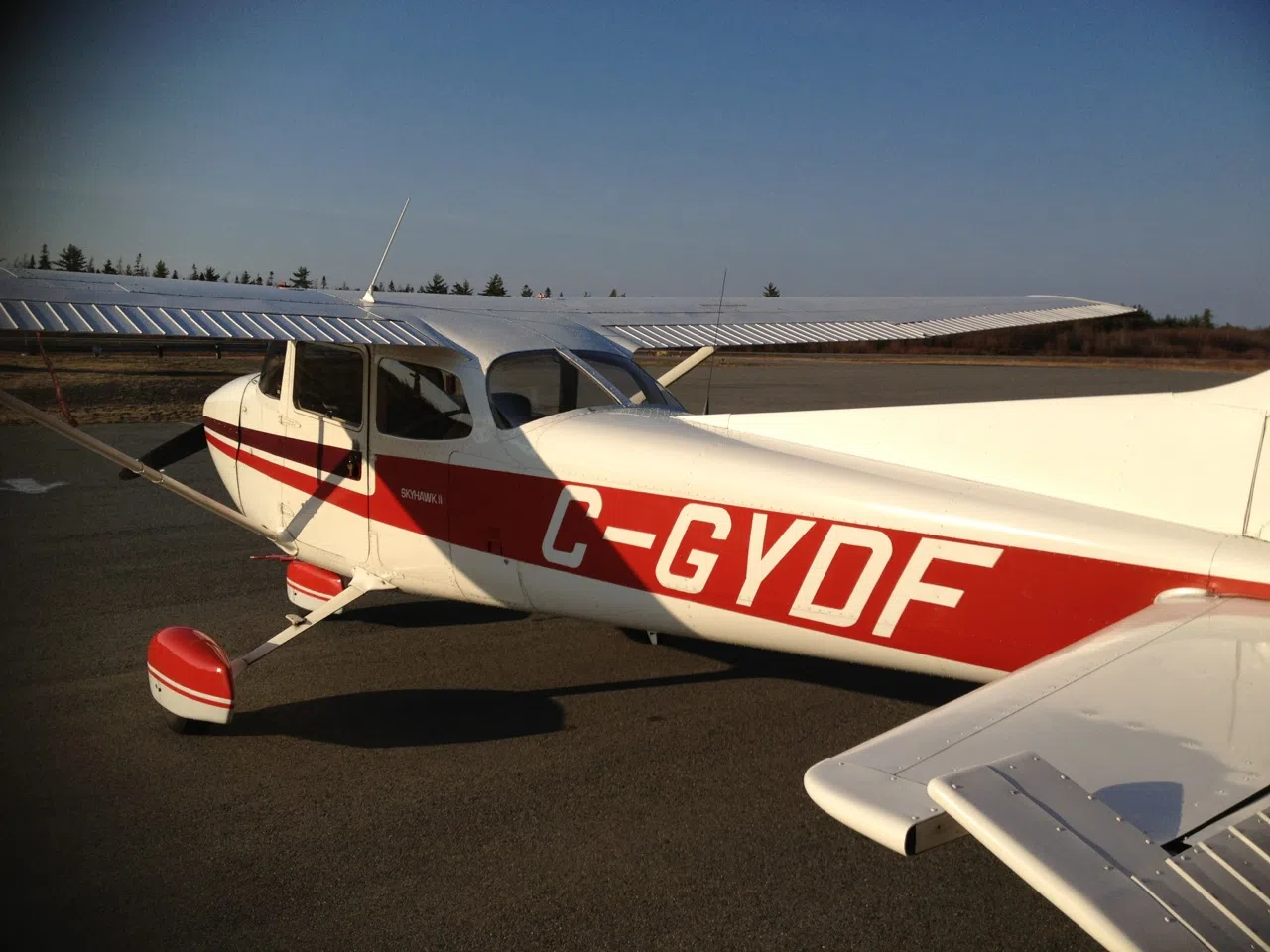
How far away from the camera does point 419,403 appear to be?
5.18m

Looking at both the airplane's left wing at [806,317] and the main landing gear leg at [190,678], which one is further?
the airplane's left wing at [806,317]

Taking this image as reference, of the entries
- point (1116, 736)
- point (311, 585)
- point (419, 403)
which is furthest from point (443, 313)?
point (1116, 736)

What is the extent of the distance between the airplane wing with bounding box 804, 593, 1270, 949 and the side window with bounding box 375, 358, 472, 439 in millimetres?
3226

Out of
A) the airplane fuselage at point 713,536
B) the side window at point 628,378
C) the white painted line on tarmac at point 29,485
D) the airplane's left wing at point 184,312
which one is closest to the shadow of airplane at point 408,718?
the airplane fuselage at point 713,536

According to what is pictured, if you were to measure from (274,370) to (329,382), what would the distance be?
0.52 metres

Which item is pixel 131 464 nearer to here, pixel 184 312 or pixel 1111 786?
pixel 184 312

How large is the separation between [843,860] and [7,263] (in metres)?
5.05

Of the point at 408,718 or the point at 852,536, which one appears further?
the point at 408,718

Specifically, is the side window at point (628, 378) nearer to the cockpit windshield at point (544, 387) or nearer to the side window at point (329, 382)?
the cockpit windshield at point (544, 387)

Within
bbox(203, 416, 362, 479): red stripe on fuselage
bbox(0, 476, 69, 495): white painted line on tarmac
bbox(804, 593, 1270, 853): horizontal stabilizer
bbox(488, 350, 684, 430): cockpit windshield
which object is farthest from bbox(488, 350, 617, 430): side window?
→ bbox(0, 476, 69, 495): white painted line on tarmac

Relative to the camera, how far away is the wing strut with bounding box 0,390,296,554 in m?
4.61

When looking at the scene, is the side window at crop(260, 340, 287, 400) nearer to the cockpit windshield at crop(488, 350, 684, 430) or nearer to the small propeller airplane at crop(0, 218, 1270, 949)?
the small propeller airplane at crop(0, 218, 1270, 949)

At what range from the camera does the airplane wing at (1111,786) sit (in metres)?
1.58

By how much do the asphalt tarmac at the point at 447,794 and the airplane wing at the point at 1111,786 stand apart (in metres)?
1.23
